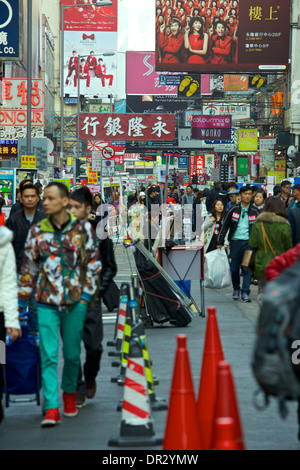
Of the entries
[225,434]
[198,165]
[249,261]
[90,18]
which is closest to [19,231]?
[249,261]

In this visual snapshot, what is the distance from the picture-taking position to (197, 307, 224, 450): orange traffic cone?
21.0 feet

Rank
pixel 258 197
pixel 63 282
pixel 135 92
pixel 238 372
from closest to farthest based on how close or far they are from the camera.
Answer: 1. pixel 63 282
2. pixel 238 372
3. pixel 258 197
4. pixel 135 92

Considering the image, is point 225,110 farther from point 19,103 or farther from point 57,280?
point 57,280

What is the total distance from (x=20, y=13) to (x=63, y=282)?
19.7 m

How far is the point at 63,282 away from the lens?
276 inches

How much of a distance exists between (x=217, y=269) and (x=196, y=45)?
84.0 feet

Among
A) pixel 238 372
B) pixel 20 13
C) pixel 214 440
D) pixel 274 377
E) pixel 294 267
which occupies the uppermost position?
pixel 20 13

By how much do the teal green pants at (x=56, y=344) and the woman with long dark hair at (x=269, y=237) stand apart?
422 cm

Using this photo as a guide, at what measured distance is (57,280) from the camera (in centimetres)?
698

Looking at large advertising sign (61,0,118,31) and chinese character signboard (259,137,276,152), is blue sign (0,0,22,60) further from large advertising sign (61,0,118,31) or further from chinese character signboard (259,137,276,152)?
large advertising sign (61,0,118,31)

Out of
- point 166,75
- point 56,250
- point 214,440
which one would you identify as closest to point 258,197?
point 56,250

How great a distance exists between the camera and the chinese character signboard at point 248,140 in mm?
52750

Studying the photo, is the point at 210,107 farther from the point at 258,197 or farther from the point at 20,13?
the point at 258,197
